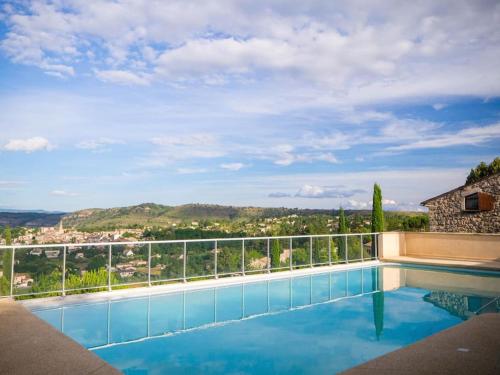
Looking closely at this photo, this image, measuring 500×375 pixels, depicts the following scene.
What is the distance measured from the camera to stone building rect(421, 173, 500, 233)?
21438mm

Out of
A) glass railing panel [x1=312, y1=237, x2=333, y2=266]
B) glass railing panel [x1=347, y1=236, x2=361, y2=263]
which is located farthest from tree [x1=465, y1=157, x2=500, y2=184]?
glass railing panel [x1=312, y1=237, x2=333, y2=266]

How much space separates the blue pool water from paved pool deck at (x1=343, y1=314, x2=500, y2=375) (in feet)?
3.35

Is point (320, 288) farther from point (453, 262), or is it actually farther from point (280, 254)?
point (453, 262)

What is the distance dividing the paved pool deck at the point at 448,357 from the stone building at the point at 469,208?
19.3m

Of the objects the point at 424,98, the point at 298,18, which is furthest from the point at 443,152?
the point at 298,18

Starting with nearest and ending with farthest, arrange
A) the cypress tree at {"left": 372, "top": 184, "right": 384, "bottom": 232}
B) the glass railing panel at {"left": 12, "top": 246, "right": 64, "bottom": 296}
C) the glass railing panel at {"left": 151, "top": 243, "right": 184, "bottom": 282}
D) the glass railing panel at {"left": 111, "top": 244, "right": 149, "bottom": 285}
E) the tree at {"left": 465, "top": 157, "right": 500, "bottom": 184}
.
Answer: the glass railing panel at {"left": 12, "top": 246, "right": 64, "bottom": 296}
the glass railing panel at {"left": 111, "top": 244, "right": 149, "bottom": 285}
the glass railing panel at {"left": 151, "top": 243, "right": 184, "bottom": 282}
the cypress tree at {"left": 372, "top": 184, "right": 384, "bottom": 232}
the tree at {"left": 465, "top": 157, "right": 500, "bottom": 184}

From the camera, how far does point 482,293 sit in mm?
8773

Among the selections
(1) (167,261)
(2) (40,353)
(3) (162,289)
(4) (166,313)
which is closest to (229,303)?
(4) (166,313)

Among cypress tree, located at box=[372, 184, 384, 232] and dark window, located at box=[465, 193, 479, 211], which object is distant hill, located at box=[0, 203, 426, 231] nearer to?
cypress tree, located at box=[372, 184, 384, 232]

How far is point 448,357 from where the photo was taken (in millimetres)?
3619

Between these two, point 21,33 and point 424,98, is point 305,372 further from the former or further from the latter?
point 424,98

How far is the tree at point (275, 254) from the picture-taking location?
415 inches

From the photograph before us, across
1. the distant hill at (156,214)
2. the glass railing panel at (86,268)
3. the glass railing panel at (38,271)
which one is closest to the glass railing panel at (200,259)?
the glass railing panel at (86,268)

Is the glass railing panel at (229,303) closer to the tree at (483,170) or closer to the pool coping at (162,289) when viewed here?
the pool coping at (162,289)
